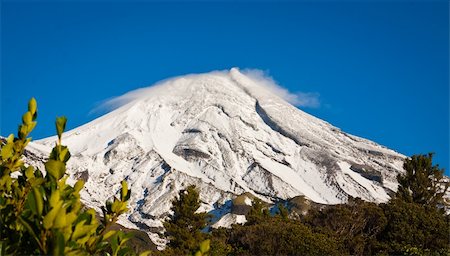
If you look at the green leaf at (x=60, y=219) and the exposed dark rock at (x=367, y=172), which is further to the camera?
the exposed dark rock at (x=367, y=172)

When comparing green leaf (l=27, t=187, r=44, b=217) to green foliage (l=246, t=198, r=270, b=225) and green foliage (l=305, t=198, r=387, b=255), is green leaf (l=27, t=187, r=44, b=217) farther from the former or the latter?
green foliage (l=246, t=198, r=270, b=225)

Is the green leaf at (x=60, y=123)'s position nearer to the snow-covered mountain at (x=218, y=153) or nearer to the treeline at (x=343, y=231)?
the treeline at (x=343, y=231)

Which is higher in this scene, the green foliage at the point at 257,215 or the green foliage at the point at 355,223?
the green foliage at the point at 257,215

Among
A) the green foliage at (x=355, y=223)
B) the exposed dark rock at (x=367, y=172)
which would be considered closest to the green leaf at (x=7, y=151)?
the green foliage at (x=355, y=223)

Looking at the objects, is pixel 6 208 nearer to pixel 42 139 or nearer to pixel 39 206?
pixel 39 206

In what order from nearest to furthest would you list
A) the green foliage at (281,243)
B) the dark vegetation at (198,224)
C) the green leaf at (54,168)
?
the dark vegetation at (198,224) → the green leaf at (54,168) → the green foliage at (281,243)

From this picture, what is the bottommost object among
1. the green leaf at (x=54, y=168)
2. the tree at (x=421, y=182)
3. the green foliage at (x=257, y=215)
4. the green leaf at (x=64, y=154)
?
the green leaf at (x=54, y=168)

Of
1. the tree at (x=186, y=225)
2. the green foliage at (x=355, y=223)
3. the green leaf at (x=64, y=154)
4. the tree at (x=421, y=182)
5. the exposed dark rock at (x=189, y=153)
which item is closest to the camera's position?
the green leaf at (x=64, y=154)
